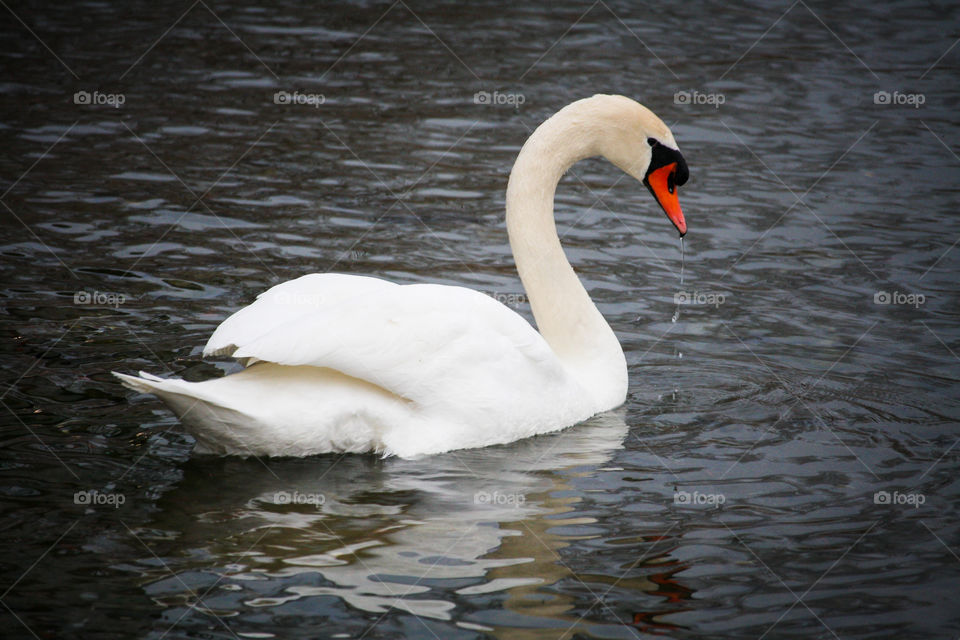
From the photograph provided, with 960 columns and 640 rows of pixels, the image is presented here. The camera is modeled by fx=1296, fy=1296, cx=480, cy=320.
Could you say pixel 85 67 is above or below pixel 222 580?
above

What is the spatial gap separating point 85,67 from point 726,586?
10.8m

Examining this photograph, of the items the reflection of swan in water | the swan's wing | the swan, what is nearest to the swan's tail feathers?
the swan

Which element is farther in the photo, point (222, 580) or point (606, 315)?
point (606, 315)

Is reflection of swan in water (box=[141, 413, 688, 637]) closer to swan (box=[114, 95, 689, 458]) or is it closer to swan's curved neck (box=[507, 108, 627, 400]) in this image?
swan (box=[114, 95, 689, 458])

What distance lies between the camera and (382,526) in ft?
18.3

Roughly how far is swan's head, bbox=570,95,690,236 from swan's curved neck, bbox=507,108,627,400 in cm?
11

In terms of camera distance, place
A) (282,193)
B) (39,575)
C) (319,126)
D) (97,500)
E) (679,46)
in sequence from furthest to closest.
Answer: (679,46), (319,126), (282,193), (97,500), (39,575)

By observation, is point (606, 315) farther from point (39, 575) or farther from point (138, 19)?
point (138, 19)

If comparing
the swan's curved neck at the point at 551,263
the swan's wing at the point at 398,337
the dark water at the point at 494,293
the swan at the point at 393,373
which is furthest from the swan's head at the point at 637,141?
the swan's wing at the point at 398,337

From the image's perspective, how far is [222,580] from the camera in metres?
5.00

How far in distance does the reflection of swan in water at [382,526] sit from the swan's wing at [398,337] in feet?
1.33

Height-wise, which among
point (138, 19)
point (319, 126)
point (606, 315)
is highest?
point (138, 19)

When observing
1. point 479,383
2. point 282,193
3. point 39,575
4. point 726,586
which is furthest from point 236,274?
point 726,586

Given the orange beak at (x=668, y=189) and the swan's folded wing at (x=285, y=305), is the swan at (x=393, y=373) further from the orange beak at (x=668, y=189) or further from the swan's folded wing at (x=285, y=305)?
the orange beak at (x=668, y=189)
